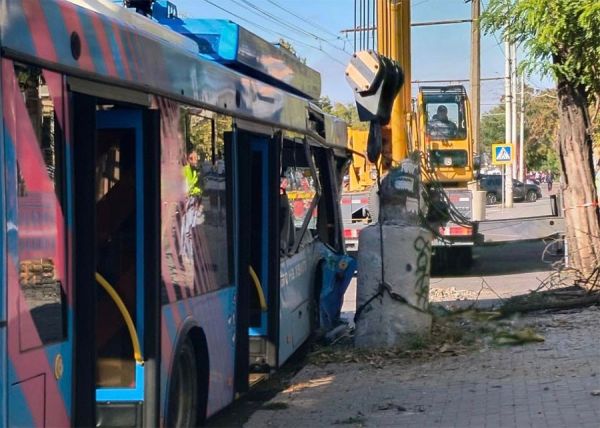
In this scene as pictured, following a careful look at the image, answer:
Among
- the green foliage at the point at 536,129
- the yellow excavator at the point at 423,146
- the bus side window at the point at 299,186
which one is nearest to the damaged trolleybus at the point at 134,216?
the bus side window at the point at 299,186

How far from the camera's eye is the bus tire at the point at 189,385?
570cm

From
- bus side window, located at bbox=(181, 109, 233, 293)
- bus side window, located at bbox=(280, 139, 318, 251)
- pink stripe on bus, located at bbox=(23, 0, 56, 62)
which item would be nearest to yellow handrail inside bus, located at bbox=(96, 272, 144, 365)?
bus side window, located at bbox=(181, 109, 233, 293)

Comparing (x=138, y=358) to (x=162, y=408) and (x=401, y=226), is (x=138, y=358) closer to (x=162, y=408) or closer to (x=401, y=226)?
(x=162, y=408)

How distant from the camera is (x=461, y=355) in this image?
9.39m

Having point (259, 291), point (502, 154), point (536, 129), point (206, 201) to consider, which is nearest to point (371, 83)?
point (259, 291)

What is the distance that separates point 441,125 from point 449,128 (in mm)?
212

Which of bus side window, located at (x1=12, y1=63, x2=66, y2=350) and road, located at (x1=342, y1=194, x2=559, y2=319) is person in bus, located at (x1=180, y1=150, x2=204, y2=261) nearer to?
bus side window, located at (x1=12, y1=63, x2=66, y2=350)

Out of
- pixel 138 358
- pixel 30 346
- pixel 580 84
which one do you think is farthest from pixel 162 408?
pixel 580 84

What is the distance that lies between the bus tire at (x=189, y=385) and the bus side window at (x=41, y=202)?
64.4 inches

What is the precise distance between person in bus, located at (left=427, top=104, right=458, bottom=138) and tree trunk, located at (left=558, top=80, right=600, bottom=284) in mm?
9335

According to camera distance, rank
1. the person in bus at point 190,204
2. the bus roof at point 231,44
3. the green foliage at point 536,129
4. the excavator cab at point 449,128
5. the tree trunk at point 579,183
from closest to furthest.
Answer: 1. the person in bus at point 190,204
2. the bus roof at point 231,44
3. the tree trunk at point 579,183
4. the excavator cab at point 449,128
5. the green foliage at point 536,129

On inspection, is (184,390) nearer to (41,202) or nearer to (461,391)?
(41,202)

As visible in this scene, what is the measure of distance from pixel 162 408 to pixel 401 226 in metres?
4.75

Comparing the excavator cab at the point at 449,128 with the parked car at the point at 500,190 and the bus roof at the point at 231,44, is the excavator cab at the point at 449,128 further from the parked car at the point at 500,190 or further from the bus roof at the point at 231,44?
the parked car at the point at 500,190
